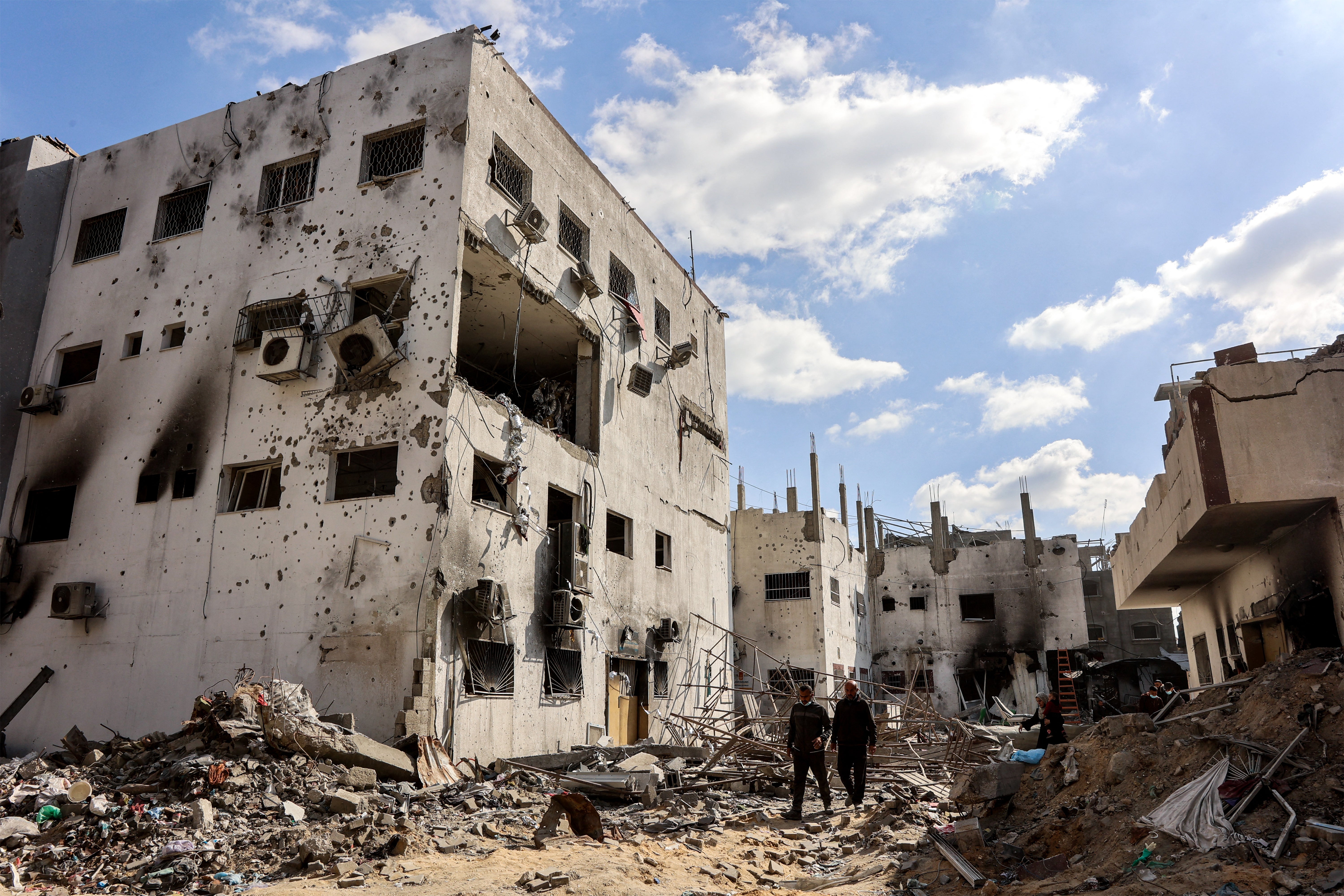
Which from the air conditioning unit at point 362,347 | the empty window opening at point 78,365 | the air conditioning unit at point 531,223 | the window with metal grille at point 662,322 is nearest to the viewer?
the air conditioning unit at point 362,347

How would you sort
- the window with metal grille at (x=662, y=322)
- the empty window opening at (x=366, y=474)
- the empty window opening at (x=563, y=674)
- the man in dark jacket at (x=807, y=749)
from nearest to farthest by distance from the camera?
the man in dark jacket at (x=807, y=749) < the empty window opening at (x=366, y=474) < the empty window opening at (x=563, y=674) < the window with metal grille at (x=662, y=322)

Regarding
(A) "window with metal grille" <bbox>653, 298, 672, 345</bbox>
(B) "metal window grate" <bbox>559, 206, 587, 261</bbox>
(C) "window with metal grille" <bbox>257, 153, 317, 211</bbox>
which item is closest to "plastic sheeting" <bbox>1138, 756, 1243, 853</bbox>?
(B) "metal window grate" <bbox>559, 206, 587, 261</bbox>

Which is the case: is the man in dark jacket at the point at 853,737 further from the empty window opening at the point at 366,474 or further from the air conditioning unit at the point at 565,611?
the empty window opening at the point at 366,474

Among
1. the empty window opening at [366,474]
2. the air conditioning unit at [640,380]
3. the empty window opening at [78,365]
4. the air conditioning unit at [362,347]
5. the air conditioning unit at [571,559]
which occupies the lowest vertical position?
the air conditioning unit at [571,559]

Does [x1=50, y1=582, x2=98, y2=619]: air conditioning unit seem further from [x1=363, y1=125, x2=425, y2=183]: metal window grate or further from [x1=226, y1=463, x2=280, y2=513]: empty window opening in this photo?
[x1=363, y1=125, x2=425, y2=183]: metal window grate

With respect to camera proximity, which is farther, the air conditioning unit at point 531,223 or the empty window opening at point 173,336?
the empty window opening at point 173,336

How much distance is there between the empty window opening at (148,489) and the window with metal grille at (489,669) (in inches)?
264

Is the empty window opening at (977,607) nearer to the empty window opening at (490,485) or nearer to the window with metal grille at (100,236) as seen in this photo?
the empty window opening at (490,485)

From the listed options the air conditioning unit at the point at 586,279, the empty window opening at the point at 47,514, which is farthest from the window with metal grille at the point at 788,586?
the empty window opening at the point at 47,514

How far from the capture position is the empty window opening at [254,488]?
14297 mm

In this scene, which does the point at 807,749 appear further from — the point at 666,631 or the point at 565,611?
the point at 666,631

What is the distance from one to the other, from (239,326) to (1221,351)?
49.8 ft

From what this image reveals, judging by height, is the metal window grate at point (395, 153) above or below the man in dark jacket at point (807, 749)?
above

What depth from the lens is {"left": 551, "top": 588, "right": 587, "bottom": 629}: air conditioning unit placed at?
1499 centimetres
